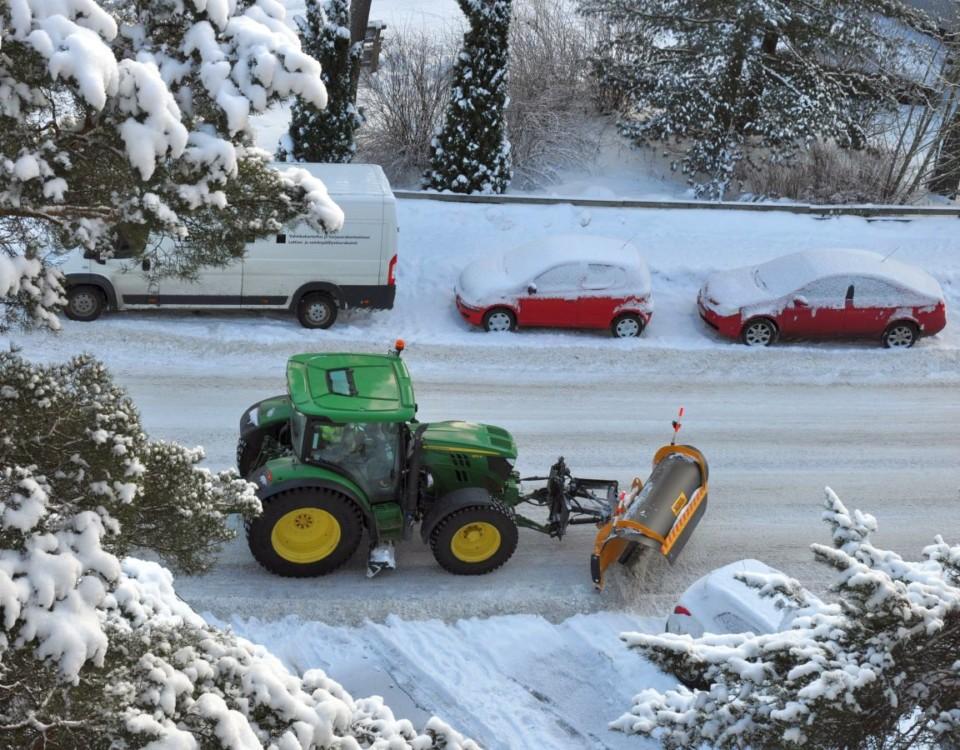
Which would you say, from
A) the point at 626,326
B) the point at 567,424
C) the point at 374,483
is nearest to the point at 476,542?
the point at 374,483

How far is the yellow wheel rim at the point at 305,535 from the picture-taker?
33.6 feet

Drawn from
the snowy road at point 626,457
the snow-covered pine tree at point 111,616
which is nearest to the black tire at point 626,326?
the snowy road at point 626,457

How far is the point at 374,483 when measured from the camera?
1039 cm

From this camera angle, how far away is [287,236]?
51.7 ft

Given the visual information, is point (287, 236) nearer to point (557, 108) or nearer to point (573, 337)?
point (573, 337)

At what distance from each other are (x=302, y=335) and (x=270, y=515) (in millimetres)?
6221

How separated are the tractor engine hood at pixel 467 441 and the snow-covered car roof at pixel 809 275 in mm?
7018

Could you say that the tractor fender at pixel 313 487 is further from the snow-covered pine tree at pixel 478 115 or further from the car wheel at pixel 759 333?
the snow-covered pine tree at pixel 478 115

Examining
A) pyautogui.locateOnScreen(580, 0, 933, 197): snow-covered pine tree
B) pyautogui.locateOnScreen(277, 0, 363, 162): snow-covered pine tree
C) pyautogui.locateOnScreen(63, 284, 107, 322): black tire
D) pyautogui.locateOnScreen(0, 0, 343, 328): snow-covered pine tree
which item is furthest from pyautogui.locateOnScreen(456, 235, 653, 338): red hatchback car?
pyautogui.locateOnScreen(0, 0, 343, 328): snow-covered pine tree

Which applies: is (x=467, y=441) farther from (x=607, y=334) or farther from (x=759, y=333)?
(x=759, y=333)

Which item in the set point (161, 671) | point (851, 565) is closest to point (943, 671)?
point (851, 565)

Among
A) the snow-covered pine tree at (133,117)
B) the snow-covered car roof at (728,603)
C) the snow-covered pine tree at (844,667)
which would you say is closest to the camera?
the snow-covered pine tree at (133,117)

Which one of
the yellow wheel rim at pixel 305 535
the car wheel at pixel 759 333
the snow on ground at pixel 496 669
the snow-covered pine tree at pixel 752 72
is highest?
the snow-covered pine tree at pixel 752 72

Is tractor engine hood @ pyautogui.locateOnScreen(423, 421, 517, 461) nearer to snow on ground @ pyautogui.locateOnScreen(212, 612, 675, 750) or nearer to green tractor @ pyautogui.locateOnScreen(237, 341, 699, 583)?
green tractor @ pyautogui.locateOnScreen(237, 341, 699, 583)
